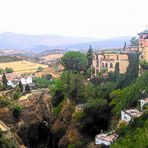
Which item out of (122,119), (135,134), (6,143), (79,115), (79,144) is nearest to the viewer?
(135,134)

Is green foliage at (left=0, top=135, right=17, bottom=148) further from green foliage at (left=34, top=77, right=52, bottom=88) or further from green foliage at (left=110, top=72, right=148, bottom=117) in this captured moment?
green foliage at (left=34, top=77, right=52, bottom=88)

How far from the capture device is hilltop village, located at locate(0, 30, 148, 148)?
121ft

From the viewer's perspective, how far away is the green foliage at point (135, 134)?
92.1 ft

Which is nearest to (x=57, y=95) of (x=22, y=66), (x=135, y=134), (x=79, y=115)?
(x=79, y=115)

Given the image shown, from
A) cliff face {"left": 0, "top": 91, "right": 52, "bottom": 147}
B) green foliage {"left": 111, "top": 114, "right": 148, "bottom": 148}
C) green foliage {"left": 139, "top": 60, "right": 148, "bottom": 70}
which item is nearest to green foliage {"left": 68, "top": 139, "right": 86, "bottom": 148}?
cliff face {"left": 0, "top": 91, "right": 52, "bottom": 147}

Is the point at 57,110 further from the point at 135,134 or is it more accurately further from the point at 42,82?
the point at 135,134

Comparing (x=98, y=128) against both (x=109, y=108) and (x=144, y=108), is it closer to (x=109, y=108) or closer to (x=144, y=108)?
(x=109, y=108)

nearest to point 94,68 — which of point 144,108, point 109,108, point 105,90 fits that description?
point 105,90

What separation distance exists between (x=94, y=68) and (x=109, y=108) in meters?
20.6

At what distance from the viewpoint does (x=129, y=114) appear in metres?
37.5

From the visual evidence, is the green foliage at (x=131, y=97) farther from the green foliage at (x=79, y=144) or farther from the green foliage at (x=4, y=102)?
the green foliage at (x=4, y=102)

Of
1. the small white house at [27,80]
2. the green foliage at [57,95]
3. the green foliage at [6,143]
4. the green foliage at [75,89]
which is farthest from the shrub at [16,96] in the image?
the green foliage at [6,143]

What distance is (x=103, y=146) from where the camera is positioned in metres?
35.0

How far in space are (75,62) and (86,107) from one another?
23.7 m
